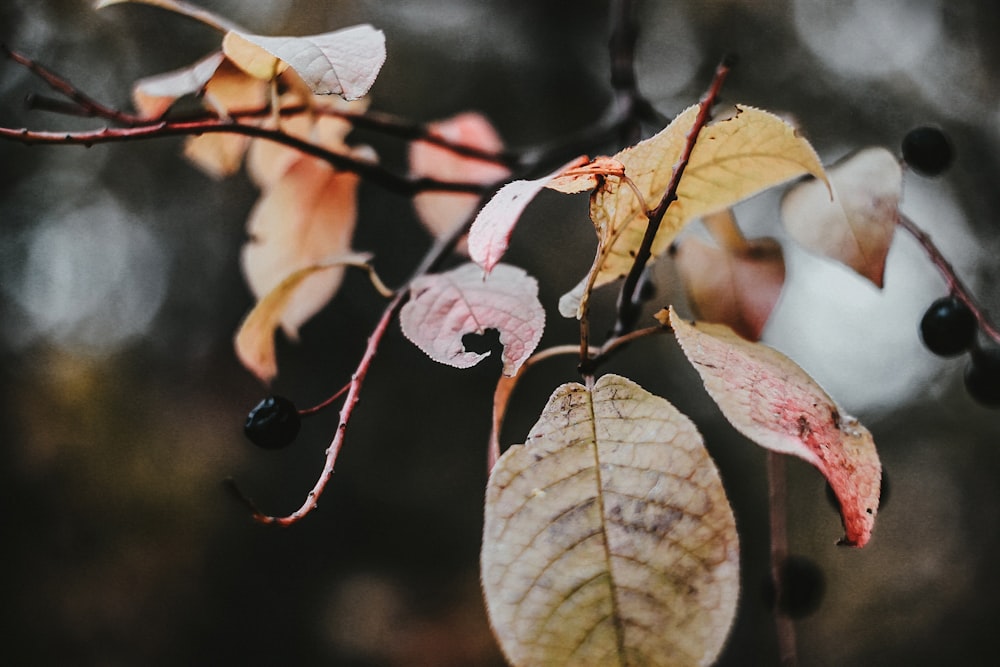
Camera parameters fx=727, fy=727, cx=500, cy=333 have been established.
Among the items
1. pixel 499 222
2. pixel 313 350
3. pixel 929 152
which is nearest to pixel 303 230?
pixel 499 222

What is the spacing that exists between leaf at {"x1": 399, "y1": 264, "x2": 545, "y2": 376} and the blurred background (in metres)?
1.81

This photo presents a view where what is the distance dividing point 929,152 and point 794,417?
37 cm

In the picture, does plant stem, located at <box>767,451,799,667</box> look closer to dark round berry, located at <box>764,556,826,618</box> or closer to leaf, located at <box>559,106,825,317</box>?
dark round berry, located at <box>764,556,826,618</box>

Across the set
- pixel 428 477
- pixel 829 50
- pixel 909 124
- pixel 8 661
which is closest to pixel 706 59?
pixel 829 50

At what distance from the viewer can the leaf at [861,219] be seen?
0.42 meters

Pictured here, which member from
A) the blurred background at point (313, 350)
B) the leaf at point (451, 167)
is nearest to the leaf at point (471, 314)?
the leaf at point (451, 167)

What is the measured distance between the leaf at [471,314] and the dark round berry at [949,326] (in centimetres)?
35

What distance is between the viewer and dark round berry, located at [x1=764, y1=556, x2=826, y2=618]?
600 mm

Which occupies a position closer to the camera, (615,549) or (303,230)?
(615,549)

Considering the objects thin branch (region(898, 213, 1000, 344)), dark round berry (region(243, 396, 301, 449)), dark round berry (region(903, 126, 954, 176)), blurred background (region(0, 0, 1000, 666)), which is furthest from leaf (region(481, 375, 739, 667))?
blurred background (region(0, 0, 1000, 666))

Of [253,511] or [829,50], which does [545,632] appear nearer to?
[253,511]

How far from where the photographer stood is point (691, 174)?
36 cm

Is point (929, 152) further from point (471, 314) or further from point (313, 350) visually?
point (313, 350)

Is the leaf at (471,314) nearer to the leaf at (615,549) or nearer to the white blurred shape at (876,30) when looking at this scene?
the leaf at (615,549)
